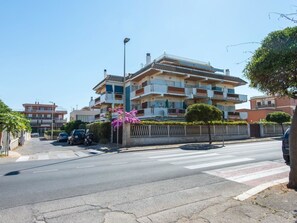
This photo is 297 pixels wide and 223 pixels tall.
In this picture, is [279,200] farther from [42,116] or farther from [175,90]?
[42,116]

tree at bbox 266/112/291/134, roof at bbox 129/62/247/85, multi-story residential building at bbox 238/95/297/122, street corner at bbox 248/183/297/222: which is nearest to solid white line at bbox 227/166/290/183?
street corner at bbox 248/183/297/222

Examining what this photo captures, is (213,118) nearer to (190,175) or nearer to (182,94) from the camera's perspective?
(182,94)

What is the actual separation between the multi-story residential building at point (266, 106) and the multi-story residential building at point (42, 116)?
61279mm

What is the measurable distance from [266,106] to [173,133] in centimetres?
3895

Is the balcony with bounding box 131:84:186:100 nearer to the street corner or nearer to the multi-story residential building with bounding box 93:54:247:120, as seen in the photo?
the multi-story residential building with bounding box 93:54:247:120

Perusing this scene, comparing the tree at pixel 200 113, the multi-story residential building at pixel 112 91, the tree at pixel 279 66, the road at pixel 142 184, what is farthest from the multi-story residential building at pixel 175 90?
the tree at pixel 279 66

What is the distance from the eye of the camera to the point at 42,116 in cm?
8662

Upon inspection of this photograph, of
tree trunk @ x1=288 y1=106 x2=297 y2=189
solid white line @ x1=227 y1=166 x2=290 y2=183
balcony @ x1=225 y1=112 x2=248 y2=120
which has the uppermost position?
balcony @ x1=225 y1=112 x2=248 y2=120

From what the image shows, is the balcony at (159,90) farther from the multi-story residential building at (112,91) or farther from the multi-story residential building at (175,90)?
the multi-story residential building at (112,91)

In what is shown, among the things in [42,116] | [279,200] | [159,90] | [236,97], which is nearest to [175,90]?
[159,90]

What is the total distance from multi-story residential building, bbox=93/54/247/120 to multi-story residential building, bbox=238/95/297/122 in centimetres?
914

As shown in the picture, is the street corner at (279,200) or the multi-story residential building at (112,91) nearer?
the street corner at (279,200)

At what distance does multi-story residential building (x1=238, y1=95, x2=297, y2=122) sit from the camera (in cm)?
4546

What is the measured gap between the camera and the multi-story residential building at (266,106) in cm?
4546
